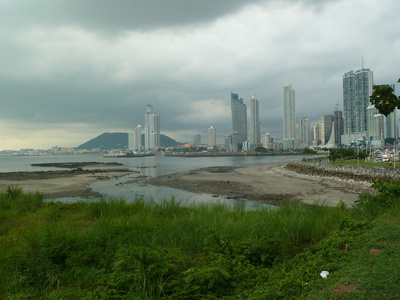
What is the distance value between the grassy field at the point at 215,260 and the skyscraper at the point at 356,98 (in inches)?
5889

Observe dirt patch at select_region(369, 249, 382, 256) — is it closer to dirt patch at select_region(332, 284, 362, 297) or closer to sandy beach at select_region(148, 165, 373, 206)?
dirt patch at select_region(332, 284, 362, 297)

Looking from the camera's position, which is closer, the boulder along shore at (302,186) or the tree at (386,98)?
the tree at (386,98)

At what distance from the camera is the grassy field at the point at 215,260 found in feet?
9.62

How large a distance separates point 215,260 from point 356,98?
15647cm

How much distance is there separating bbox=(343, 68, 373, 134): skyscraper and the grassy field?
149579 millimetres

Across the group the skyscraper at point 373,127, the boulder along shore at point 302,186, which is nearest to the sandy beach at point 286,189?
the boulder along shore at point 302,186

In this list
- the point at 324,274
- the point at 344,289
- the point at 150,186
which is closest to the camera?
the point at 344,289

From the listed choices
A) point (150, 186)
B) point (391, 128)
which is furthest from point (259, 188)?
point (391, 128)

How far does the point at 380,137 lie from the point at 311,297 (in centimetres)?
14549

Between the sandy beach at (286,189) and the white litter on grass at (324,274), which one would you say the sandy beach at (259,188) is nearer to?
the sandy beach at (286,189)

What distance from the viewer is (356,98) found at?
134 m

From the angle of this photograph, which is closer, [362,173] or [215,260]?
[215,260]

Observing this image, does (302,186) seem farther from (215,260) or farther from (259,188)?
(215,260)

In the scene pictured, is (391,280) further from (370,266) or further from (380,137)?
(380,137)
